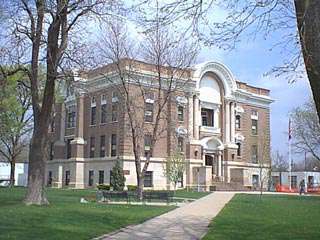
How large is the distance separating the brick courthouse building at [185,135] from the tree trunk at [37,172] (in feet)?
96.0

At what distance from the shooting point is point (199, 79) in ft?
212

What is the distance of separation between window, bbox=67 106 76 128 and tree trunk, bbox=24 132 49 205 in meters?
42.4

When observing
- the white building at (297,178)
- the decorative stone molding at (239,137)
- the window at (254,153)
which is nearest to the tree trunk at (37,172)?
the decorative stone molding at (239,137)

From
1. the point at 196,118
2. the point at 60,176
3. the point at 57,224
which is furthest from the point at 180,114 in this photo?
the point at 57,224

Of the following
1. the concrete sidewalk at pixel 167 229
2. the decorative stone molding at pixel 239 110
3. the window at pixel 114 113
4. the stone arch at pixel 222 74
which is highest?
the stone arch at pixel 222 74

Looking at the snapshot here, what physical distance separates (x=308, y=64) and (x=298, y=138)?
51.2m

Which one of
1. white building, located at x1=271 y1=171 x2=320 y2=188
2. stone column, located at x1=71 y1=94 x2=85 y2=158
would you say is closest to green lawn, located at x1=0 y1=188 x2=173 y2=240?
stone column, located at x1=71 y1=94 x2=85 y2=158

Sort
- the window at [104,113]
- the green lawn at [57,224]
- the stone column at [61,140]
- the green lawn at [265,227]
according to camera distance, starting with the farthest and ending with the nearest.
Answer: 1. the stone column at [61,140]
2. the window at [104,113]
3. the green lawn at [265,227]
4. the green lawn at [57,224]

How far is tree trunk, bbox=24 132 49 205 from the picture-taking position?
2467cm

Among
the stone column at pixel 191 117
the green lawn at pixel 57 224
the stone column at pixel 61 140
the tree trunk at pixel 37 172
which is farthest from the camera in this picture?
the stone column at pixel 61 140

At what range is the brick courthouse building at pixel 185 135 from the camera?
195 feet

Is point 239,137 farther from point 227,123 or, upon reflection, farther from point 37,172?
point 37,172

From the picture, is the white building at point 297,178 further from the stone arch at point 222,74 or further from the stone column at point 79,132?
the stone column at point 79,132

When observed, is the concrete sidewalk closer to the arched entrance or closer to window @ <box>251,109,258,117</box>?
the arched entrance
